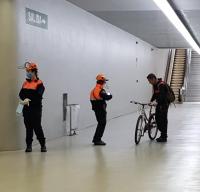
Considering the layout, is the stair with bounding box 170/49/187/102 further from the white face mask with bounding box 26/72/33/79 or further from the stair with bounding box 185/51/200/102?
the white face mask with bounding box 26/72/33/79

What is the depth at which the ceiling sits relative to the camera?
1214 cm

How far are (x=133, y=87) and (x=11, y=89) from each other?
12137mm

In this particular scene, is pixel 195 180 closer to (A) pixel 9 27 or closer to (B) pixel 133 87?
(A) pixel 9 27

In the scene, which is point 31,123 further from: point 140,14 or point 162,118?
point 140,14

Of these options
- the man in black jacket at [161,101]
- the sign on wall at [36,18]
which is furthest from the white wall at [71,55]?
the man in black jacket at [161,101]

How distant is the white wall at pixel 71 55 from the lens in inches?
398

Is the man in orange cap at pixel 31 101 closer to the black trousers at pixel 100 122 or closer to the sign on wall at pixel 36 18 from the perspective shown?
the sign on wall at pixel 36 18

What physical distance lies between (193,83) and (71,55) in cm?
1847

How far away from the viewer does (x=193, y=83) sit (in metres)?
29.6

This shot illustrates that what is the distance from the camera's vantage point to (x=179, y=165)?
297 inches

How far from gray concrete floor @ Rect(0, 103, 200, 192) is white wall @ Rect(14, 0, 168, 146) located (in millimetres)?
1273

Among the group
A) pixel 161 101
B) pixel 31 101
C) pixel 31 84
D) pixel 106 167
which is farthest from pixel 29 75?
pixel 161 101

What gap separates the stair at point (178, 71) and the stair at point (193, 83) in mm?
519

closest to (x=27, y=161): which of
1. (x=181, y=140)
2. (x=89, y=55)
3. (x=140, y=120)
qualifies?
(x=140, y=120)
